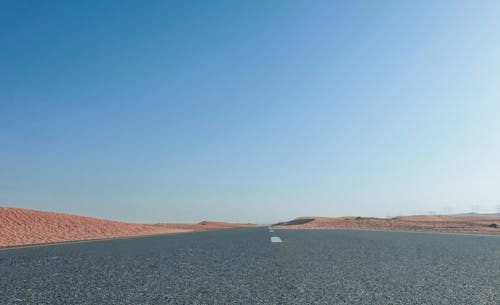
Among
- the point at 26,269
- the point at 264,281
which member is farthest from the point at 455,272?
→ the point at 26,269

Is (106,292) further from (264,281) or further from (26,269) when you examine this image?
(26,269)

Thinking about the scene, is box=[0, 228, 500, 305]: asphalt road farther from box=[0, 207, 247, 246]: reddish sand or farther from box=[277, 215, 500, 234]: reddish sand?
box=[277, 215, 500, 234]: reddish sand

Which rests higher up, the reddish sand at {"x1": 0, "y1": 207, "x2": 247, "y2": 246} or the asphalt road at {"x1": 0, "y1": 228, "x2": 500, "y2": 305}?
the reddish sand at {"x1": 0, "y1": 207, "x2": 247, "y2": 246}

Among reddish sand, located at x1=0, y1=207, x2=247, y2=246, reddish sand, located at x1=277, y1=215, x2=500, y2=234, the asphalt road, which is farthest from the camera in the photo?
reddish sand, located at x1=277, y1=215, x2=500, y2=234

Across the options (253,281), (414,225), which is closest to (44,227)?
(253,281)

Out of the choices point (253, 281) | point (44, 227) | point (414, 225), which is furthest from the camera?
point (414, 225)

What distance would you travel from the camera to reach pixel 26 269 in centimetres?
354

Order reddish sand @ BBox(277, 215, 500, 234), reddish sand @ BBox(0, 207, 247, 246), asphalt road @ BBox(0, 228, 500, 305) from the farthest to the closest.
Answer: reddish sand @ BBox(277, 215, 500, 234) < reddish sand @ BBox(0, 207, 247, 246) < asphalt road @ BBox(0, 228, 500, 305)

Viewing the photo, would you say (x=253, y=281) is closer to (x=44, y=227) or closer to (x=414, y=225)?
(x=44, y=227)

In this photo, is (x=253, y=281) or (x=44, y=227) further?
(x=44, y=227)

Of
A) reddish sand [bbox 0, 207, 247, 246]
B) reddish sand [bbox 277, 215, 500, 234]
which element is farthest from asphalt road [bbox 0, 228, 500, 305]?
reddish sand [bbox 277, 215, 500, 234]

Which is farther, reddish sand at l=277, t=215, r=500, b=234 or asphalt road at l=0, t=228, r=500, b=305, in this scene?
reddish sand at l=277, t=215, r=500, b=234

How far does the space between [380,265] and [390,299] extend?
1.54 meters

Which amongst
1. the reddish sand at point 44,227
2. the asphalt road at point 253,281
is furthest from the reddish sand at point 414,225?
the asphalt road at point 253,281
